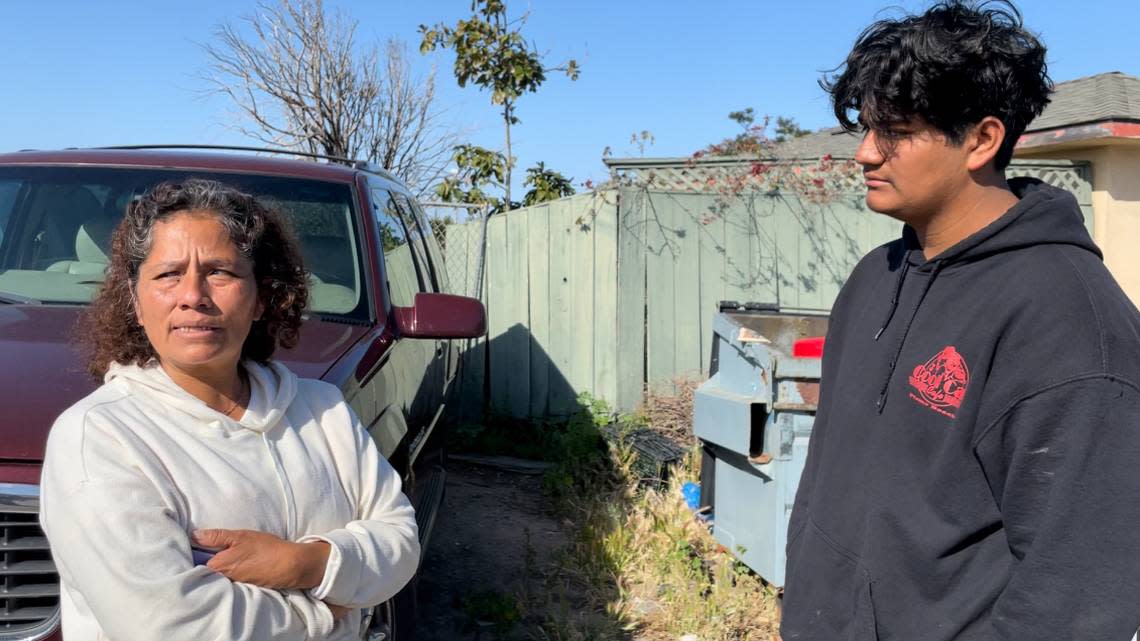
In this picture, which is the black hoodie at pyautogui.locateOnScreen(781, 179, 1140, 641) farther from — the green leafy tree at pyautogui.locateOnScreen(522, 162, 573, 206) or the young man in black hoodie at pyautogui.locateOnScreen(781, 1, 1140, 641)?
the green leafy tree at pyautogui.locateOnScreen(522, 162, 573, 206)

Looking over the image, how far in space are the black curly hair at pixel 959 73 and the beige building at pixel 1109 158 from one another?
8018 mm

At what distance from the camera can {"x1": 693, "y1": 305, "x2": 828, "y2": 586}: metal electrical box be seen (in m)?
3.99

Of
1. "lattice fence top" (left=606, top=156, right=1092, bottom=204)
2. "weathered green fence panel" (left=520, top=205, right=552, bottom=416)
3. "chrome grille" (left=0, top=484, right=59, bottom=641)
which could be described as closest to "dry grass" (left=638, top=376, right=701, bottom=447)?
"weathered green fence panel" (left=520, top=205, right=552, bottom=416)

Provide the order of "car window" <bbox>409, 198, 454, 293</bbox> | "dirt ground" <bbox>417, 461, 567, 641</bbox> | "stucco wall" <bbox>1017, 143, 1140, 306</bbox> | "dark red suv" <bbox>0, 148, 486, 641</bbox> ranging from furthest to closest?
"stucco wall" <bbox>1017, 143, 1140, 306</bbox>
"car window" <bbox>409, 198, 454, 293</bbox>
"dirt ground" <bbox>417, 461, 567, 641</bbox>
"dark red suv" <bbox>0, 148, 486, 641</bbox>

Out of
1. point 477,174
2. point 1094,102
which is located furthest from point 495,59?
point 1094,102

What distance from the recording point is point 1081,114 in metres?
9.40

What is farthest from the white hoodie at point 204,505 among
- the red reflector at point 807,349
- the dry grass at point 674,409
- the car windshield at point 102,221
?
the dry grass at point 674,409

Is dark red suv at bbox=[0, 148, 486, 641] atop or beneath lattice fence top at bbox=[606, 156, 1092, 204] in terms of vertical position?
beneath

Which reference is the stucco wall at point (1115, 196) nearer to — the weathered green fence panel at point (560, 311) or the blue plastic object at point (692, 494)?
the weathered green fence panel at point (560, 311)

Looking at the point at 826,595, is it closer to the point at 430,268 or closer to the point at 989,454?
the point at 989,454

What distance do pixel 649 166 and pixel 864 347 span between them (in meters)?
5.99

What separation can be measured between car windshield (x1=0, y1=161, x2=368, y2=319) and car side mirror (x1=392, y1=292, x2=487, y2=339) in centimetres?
18

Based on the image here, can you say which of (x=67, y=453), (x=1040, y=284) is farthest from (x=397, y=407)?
(x=1040, y=284)

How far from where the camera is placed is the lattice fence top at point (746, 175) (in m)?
7.71
